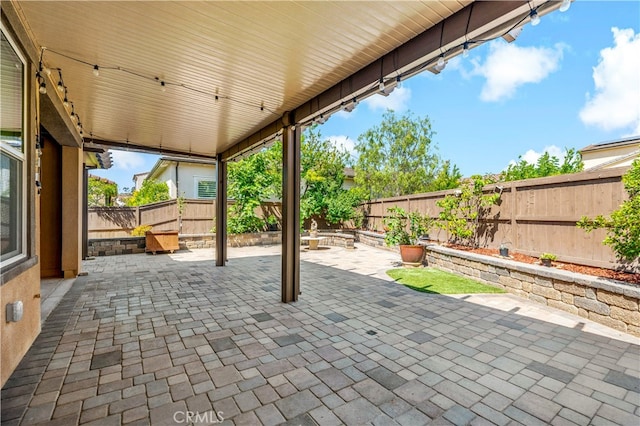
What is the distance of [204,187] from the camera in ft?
42.3

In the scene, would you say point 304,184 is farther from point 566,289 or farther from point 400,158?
point 566,289

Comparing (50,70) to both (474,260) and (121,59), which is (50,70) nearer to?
(121,59)

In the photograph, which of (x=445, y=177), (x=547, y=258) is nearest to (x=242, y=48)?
(x=547, y=258)

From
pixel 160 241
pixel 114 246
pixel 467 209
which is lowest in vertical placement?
pixel 114 246

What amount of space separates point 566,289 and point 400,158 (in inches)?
365

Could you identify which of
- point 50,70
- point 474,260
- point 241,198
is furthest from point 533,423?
point 241,198

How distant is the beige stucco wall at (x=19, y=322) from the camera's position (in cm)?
217

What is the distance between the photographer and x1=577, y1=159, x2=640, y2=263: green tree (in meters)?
3.29

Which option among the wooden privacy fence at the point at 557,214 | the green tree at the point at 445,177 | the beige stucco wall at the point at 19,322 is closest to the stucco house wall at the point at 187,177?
the green tree at the point at 445,177

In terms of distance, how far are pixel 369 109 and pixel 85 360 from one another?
45.0 ft

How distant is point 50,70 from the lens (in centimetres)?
309

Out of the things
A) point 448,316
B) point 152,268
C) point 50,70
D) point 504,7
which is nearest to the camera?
point 504,7

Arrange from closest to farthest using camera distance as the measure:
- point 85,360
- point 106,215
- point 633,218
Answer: point 85,360 → point 633,218 → point 106,215

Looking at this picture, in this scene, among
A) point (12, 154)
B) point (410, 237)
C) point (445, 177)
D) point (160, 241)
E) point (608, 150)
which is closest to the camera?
point (12, 154)
